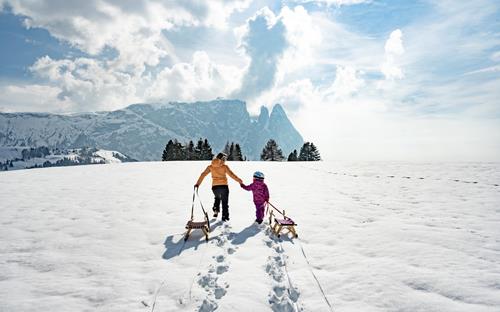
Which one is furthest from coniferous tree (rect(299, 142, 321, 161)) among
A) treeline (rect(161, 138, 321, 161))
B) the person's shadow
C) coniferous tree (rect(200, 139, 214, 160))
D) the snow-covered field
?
the person's shadow

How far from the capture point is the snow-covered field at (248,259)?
547 centimetres

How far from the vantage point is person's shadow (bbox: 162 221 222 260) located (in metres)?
7.80

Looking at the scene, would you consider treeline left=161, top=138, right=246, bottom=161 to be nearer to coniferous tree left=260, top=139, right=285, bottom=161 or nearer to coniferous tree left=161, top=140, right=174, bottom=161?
coniferous tree left=161, top=140, right=174, bottom=161

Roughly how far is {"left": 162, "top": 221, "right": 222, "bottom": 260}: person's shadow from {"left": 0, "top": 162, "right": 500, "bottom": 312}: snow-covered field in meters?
0.05

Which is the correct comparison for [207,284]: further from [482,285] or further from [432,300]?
[482,285]

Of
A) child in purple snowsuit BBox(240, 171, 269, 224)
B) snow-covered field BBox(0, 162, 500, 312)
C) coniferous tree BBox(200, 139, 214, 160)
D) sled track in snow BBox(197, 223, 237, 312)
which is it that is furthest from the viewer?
coniferous tree BBox(200, 139, 214, 160)

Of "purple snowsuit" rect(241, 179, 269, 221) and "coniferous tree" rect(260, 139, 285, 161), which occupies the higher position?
"coniferous tree" rect(260, 139, 285, 161)

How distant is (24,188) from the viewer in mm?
17656

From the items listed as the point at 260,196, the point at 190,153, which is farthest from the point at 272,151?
the point at 260,196

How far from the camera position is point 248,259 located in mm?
7438

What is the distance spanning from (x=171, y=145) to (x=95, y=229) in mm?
68043

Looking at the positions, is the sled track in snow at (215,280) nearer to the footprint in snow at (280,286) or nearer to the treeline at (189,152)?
the footprint in snow at (280,286)

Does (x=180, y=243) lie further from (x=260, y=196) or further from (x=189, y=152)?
(x=189, y=152)

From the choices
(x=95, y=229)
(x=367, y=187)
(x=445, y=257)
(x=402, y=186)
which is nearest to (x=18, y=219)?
(x=95, y=229)
